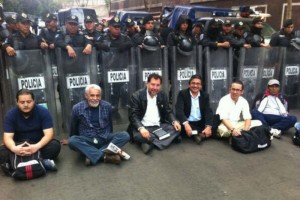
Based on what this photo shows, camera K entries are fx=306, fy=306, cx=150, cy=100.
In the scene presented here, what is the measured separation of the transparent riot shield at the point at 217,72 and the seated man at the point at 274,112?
0.84 metres

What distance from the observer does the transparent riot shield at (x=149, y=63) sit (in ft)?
18.4

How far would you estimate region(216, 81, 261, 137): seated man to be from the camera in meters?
4.93

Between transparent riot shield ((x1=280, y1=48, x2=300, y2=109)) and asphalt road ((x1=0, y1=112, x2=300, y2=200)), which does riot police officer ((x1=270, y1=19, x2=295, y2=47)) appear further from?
asphalt road ((x1=0, y1=112, x2=300, y2=200))

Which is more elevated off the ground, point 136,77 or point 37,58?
point 37,58

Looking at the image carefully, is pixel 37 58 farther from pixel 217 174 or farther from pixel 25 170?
pixel 217 174

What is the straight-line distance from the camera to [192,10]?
40.8 ft

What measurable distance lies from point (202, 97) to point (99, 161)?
6.60 ft

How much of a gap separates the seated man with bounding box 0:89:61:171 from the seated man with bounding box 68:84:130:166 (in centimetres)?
34

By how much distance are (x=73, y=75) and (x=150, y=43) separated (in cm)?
147

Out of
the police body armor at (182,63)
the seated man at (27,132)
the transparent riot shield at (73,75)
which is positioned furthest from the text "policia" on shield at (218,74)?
the seated man at (27,132)

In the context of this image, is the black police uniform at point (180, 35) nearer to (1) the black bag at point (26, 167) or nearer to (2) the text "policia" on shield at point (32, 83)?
(2) the text "policia" on shield at point (32, 83)

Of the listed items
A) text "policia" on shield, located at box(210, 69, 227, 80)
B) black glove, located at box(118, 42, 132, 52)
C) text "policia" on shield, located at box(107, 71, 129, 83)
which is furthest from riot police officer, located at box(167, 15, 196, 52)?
text "policia" on shield, located at box(107, 71, 129, 83)

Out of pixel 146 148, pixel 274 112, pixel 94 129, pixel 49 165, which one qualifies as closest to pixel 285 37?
pixel 274 112

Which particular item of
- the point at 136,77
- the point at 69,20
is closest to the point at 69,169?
the point at 136,77
